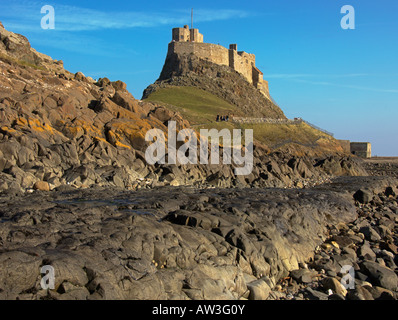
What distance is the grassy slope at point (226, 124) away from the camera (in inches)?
2426

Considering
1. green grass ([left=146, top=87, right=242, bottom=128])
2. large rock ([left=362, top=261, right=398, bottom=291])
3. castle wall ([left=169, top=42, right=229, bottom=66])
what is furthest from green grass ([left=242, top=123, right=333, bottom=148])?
large rock ([left=362, top=261, right=398, bottom=291])

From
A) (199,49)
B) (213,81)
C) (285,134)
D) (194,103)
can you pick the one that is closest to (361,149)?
(285,134)

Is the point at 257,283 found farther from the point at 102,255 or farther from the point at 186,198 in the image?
the point at 186,198

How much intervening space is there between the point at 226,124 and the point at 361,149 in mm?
37377

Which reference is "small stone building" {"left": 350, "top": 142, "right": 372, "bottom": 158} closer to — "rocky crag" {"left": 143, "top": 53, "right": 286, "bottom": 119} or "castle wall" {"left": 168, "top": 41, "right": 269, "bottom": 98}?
"rocky crag" {"left": 143, "top": 53, "right": 286, "bottom": 119}

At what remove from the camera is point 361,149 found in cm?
8625

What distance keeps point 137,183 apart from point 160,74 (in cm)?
7469

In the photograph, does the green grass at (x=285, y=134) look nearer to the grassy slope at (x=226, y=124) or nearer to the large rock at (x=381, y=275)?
the grassy slope at (x=226, y=124)

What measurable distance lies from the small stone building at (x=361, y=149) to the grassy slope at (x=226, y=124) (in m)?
9.57

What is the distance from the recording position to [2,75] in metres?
31.6

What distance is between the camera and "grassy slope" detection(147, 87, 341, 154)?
202ft

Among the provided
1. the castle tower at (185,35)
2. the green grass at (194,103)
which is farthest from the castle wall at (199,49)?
the green grass at (194,103)

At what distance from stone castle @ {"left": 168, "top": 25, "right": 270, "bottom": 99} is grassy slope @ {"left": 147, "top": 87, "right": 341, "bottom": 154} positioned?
463 inches

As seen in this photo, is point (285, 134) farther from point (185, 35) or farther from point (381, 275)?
point (381, 275)
